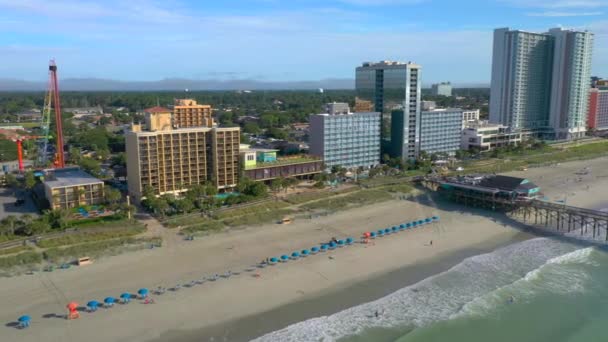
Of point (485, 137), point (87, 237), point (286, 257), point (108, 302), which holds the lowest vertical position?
point (108, 302)

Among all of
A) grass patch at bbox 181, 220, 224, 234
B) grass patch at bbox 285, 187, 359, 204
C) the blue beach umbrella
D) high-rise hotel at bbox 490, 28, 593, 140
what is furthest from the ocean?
high-rise hotel at bbox 490, 28, 593, 140

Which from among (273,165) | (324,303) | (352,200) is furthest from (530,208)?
(324,303)

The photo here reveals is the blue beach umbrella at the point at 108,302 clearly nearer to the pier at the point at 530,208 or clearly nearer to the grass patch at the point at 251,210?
the grass patch at the point at 251,210

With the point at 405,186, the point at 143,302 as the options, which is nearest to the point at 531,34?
the point at 405,186

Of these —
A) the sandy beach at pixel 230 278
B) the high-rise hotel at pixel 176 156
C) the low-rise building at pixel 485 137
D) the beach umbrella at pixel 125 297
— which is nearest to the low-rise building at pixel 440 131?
the low-rise building at pixel 485 137

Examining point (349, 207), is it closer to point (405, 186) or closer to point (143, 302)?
point (405, 186)

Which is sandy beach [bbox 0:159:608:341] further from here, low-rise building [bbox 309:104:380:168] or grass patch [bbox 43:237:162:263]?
low-rise building [bbox 309:104:380:168]

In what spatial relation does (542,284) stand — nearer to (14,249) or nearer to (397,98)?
(14,249)
